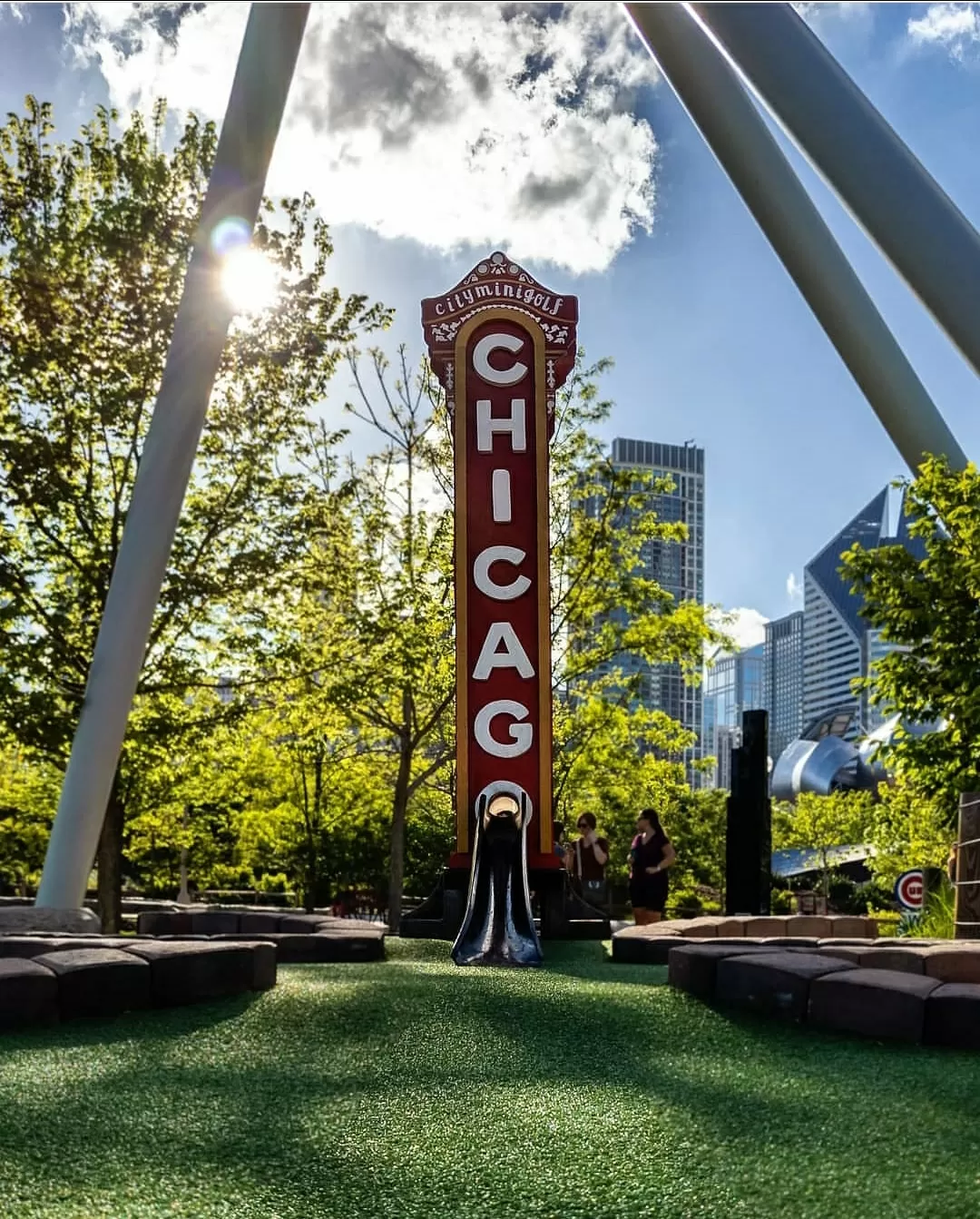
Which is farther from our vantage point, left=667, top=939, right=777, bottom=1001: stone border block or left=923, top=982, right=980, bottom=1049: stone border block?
left=667, top=939, right=777, bottom=1001: stone border block

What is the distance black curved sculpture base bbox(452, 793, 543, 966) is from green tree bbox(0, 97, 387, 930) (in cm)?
637

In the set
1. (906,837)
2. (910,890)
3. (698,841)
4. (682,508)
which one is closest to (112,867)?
(910,890)

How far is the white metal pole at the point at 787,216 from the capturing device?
13969 mm

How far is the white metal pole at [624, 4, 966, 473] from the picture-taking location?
1397 cm

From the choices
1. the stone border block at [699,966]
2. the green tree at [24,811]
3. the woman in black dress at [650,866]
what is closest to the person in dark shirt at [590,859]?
the woman in black dress at [650,866]

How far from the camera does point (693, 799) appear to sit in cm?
4384

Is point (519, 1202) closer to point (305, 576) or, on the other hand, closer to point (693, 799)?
point (305, 576)

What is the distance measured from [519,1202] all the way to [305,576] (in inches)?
556

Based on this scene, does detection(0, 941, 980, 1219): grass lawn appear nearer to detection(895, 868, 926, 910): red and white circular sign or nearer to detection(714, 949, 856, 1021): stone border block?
detection(714, 949, 856, 1021): stone border block

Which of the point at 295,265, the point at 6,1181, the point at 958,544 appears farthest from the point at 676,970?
the point at 295,265

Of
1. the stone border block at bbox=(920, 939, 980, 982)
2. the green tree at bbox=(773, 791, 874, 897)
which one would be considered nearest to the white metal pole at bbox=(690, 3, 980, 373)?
the stone border block at bbox=(920, 939, 980, 982)

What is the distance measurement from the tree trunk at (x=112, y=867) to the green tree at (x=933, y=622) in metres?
9.96

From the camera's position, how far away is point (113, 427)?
51.4 feet

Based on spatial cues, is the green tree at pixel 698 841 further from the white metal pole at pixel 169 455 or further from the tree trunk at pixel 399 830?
the white metal pole at pixel 169 455
